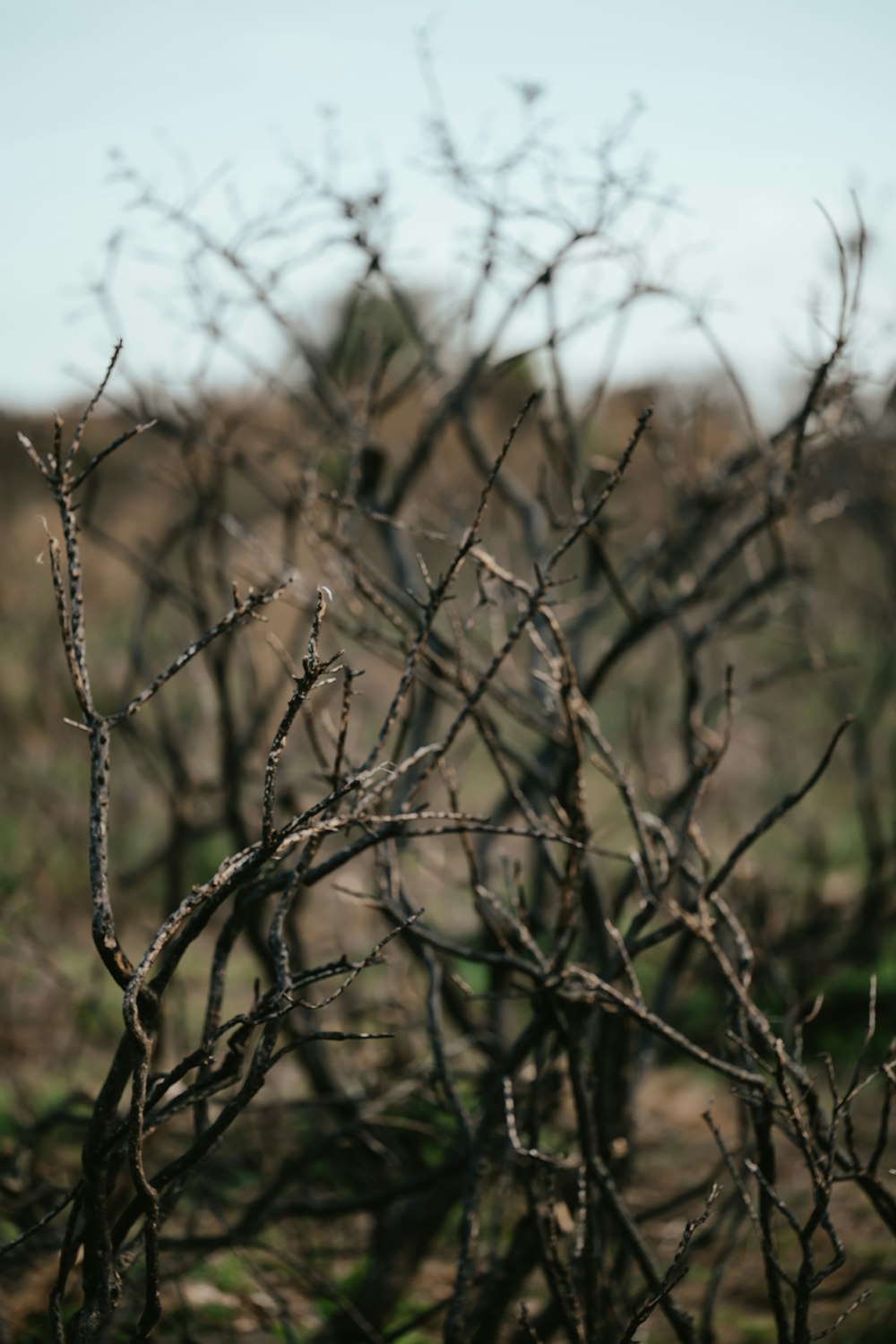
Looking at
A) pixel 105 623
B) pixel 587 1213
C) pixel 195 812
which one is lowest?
pixel 587 1213

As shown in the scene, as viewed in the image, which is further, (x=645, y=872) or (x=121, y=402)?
(x=121, y=402)

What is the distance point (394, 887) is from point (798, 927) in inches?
143

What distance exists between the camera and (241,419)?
3.94 metres

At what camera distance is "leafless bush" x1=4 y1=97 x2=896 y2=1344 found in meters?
1.53

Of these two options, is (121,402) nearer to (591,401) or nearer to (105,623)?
(591,401)

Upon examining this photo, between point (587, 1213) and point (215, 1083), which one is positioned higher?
point (215, 1083)

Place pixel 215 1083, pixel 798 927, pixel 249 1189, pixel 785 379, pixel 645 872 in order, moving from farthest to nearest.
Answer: pixel 785 379
pixel 798 927
pixel 249 1189
pixel 645 872
pixel 215 1083

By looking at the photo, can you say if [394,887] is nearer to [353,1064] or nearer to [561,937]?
[561,937]

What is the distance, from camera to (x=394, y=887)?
2191mm

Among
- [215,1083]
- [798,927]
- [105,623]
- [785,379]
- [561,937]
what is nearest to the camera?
[215,1083]

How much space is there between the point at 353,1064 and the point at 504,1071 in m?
1.93

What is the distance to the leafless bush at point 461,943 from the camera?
5.02ft

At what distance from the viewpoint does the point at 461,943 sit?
3.20 m

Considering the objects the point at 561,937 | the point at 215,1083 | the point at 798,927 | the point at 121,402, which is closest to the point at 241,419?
the point at 121,402
